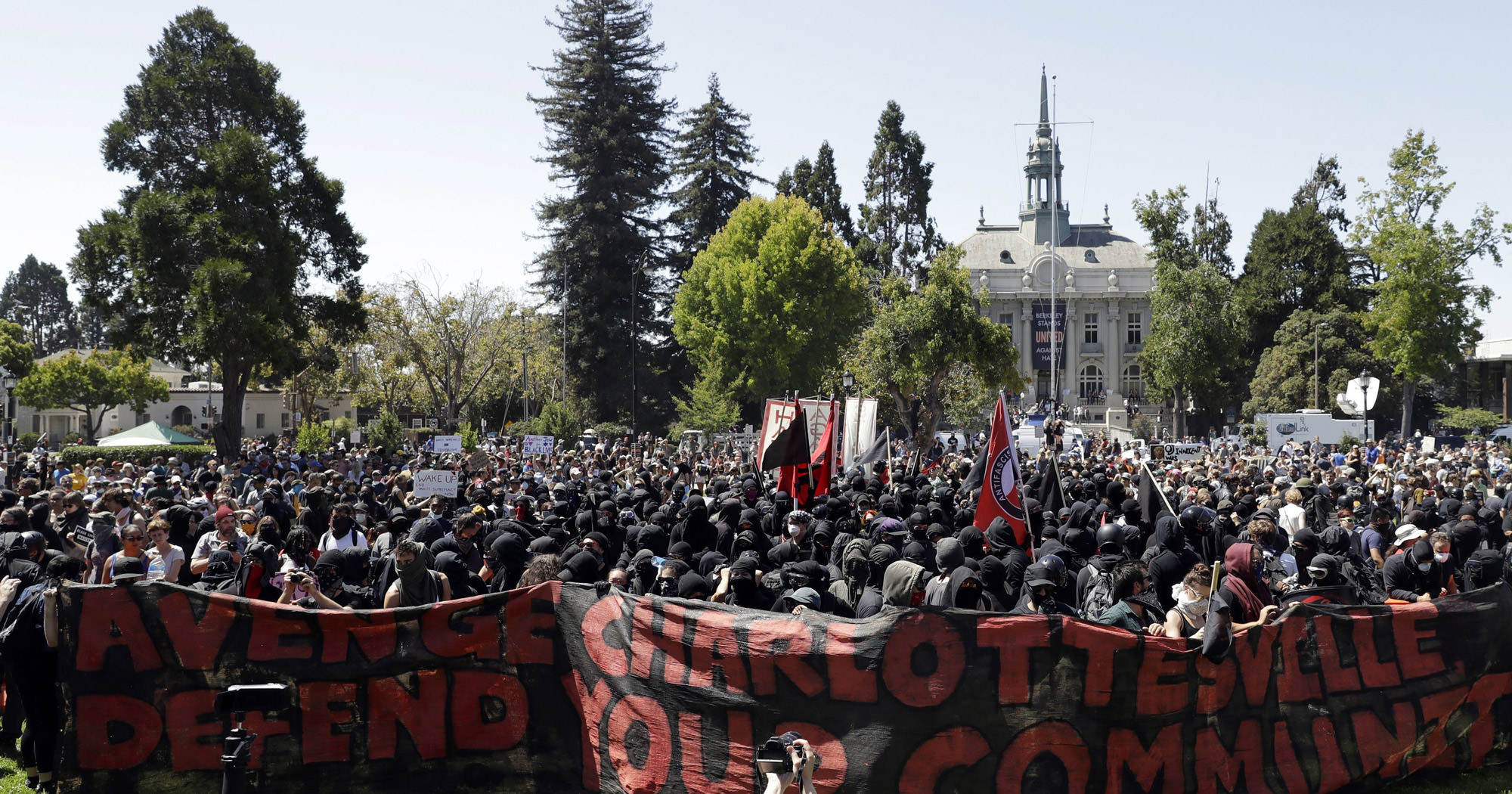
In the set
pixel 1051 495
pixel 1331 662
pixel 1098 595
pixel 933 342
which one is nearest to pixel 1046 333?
pixel 933 342

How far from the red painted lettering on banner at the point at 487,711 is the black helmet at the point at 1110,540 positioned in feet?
16.8

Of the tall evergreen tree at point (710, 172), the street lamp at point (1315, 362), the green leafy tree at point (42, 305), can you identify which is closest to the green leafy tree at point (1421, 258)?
the street lamp at point (1315, 362)

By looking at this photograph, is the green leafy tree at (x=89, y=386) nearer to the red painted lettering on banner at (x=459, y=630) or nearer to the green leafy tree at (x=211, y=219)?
the green leafy tree at (x=211, y=219)

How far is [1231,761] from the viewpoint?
6582 mm

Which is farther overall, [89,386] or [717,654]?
[89,386]

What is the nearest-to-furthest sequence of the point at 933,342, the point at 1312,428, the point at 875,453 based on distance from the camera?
1. the point at 875,453
2. the point at 1312,428
3. the point at 933,342

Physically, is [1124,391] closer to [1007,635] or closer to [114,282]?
[114,282]

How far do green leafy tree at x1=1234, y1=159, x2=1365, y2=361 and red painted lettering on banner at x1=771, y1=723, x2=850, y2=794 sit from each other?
68164 millimetres

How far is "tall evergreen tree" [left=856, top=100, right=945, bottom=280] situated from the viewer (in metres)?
→ 64.5

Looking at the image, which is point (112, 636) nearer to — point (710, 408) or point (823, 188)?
point (710, 408)

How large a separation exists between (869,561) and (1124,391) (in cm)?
9744

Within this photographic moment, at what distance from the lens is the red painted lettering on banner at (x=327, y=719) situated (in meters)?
6.81

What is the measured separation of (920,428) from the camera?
46.1m

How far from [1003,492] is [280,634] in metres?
7.57
